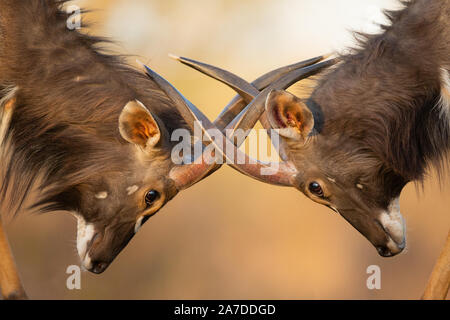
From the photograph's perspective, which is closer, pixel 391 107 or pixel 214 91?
pixel 391 107

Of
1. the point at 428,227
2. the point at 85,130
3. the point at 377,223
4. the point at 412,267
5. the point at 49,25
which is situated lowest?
the point at 412,267

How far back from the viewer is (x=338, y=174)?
4.85 meters

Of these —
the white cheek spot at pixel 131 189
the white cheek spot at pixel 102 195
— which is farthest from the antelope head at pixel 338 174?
the white cheek spot at pixel 102 195

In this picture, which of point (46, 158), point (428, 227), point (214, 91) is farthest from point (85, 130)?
point (428, 227)

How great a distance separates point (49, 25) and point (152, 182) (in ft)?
4.47

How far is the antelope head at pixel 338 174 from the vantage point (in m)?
4.85

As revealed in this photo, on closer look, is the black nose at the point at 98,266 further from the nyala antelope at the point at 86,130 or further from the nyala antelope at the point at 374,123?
the nyala antelope at the point at 374,123

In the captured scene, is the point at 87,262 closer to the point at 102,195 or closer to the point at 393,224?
the point at 102,195

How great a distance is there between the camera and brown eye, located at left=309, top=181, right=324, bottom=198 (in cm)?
486

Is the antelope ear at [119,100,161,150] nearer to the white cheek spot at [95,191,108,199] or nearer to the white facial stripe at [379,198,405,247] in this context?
the white cheek spot at [95,191,108,199]

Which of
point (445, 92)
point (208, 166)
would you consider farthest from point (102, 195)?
point (445, 92)

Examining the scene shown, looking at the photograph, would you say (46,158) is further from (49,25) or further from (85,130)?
(49,25)

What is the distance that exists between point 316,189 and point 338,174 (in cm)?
18

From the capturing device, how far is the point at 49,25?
5168mm
